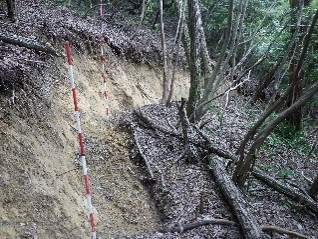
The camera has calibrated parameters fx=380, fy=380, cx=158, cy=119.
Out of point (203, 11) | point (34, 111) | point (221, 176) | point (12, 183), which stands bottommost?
point (221, 176)

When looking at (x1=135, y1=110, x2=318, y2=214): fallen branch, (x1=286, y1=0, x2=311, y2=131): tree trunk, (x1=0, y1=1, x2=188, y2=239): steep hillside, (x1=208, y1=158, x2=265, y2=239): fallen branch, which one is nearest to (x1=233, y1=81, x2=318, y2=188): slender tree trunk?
(x1=208, y1=158, x2=265, y2=239): fallen branch

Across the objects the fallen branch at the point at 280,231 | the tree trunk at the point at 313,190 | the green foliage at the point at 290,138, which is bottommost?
the green foliage at the point at 290,138

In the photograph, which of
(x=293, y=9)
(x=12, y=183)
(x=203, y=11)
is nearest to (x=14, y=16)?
(x=12, y=183)

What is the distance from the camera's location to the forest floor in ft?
19.5

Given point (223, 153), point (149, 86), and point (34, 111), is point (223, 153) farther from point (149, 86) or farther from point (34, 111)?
point (149, 86)

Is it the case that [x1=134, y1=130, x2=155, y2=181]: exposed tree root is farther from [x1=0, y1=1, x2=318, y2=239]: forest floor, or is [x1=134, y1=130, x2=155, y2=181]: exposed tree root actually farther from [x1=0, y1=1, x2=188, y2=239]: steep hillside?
[x1=0, y1=1, x2=188, y2=239]: steep hillside

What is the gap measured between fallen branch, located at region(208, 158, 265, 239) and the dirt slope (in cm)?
139

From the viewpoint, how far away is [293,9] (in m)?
12.1

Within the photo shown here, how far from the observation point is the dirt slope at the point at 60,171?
5645 mm

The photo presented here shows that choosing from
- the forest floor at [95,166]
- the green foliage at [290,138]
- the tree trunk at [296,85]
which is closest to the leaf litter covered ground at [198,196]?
the forest floor at [95,166]

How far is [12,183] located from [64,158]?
1.65 meters

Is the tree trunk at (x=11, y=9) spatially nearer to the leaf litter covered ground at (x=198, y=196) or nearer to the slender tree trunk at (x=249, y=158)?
the leaf litter covered ground at (x=198, y=196)

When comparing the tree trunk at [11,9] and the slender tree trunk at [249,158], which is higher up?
the tree trunk at [11,9]

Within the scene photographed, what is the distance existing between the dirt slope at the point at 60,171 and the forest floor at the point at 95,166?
0.8 inches
